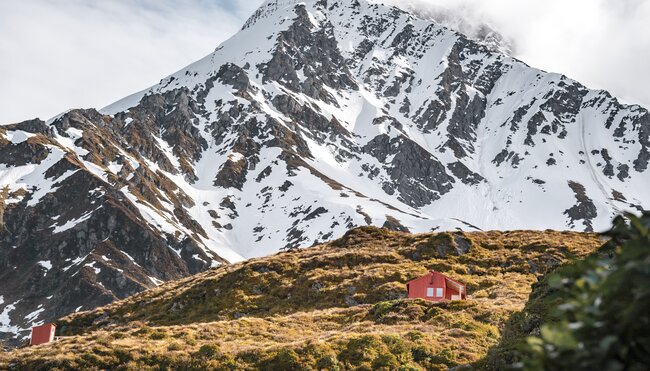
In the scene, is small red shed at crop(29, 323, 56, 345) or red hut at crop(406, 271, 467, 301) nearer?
red hut at crop(406, 271, 467, 301)

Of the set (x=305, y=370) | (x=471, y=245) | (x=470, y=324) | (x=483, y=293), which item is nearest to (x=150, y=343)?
(x=305, y=370)

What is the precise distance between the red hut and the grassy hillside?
1392mm

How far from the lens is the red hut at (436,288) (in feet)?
159

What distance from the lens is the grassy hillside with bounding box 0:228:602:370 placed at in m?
29.4

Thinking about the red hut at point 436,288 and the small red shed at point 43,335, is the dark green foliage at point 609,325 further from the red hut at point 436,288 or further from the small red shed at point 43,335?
the small red shed at point 43,335

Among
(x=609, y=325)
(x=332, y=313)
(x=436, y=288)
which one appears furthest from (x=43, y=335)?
(x=609, y=325)

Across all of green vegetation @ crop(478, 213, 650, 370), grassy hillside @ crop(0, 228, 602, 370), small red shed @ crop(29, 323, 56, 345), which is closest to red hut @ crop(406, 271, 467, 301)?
grassy hillside @ crop(0, 228, 602, 370)

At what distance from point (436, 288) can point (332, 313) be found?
8.42 m

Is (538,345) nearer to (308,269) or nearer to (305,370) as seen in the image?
(305,370)

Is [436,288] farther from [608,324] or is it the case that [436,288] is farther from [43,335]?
[608,324]

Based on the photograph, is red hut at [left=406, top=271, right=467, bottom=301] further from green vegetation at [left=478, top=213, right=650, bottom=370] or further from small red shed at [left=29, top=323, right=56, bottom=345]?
green vegetation at [left=478, top=213, right=650, bottom=370]

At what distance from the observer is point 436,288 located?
161ft

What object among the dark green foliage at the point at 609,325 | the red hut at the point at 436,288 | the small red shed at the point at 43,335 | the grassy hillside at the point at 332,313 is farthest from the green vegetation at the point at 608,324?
the small red shed at the point at 43,335

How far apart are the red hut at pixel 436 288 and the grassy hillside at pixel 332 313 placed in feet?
4.57
